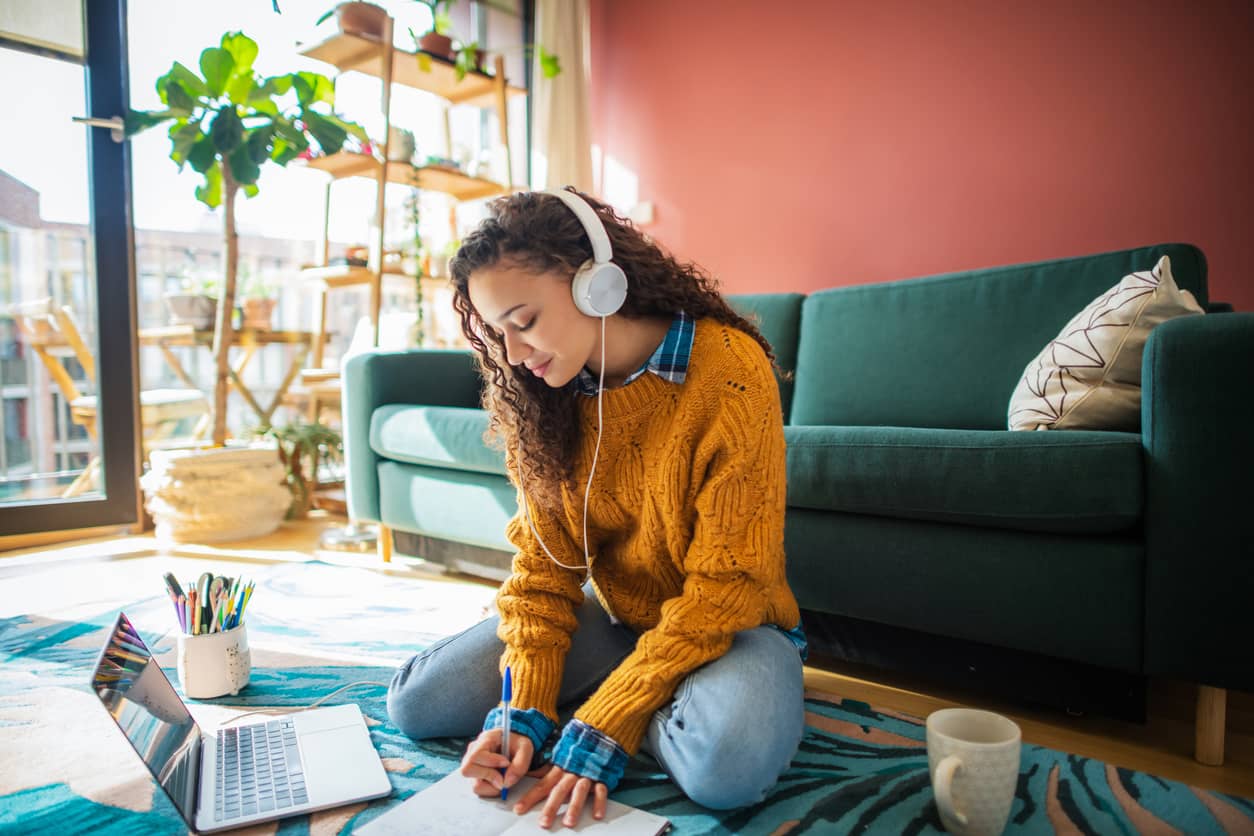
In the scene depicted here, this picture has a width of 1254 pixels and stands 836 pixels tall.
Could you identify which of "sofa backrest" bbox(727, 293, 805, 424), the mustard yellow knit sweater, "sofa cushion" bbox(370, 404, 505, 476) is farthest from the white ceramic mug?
"sofa backrest" bbox(727, 293, 805, 424)

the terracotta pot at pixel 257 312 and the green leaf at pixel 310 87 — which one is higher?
the green leaf at pixel 310 87

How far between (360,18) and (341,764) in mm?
2603

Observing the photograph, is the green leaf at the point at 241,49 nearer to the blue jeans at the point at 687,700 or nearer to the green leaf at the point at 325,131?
the green leaf at the point at 325,131

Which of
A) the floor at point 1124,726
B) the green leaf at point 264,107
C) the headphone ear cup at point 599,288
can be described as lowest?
the floor at point 1124,726

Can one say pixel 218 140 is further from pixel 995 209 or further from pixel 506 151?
pixel 995 209

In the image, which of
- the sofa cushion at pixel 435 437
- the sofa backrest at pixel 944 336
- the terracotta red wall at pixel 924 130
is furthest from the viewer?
the terracotta red wall at pixel 924 130

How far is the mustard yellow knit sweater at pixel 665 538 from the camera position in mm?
984

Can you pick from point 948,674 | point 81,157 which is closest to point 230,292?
point 81,157

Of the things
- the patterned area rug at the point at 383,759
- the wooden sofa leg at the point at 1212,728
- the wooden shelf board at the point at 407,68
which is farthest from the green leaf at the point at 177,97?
the wooden sofa leg at the point at 1212,728

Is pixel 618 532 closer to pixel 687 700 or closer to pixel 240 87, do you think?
pixel 687 700

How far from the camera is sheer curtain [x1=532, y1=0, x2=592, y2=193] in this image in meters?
3.73

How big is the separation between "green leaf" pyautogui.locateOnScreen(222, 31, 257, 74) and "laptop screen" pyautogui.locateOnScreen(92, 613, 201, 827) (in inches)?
82.6

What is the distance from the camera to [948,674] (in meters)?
1.38

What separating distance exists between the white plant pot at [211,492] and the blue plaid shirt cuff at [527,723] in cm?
198
